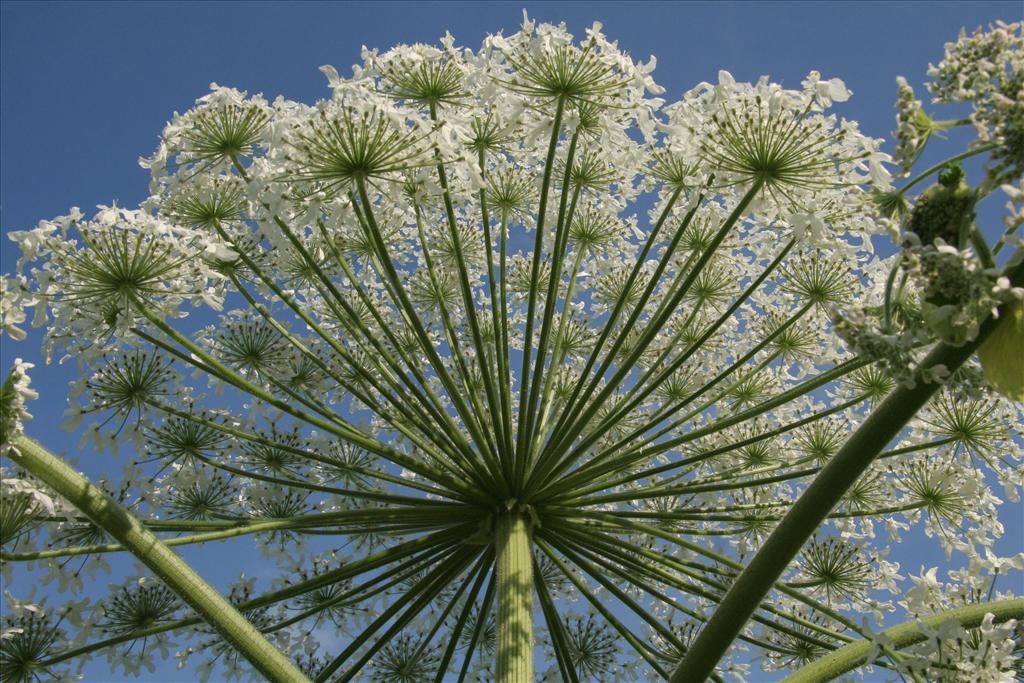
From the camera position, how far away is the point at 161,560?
545cm

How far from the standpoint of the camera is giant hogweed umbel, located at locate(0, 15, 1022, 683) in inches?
299

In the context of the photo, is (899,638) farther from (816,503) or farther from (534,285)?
(534,285)

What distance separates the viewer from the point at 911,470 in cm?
1038

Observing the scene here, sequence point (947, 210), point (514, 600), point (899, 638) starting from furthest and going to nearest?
point (514, 600) < point (899, 638) < point (947, 210)

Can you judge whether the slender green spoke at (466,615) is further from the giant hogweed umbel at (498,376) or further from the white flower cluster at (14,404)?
the white flower cluster at (14,404)

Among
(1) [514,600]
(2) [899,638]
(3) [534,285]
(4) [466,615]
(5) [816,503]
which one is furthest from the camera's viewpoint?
(4) [466,615]

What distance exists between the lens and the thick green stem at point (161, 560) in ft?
17.7

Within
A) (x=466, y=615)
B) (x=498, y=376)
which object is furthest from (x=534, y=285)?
(x=466, y=615)

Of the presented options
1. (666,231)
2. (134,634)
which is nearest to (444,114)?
(666,231)

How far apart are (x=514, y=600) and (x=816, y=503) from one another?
3.46 m

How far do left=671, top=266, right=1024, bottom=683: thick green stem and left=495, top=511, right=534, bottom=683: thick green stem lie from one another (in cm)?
212

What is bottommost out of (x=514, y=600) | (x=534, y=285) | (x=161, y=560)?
(x=161, y=560)

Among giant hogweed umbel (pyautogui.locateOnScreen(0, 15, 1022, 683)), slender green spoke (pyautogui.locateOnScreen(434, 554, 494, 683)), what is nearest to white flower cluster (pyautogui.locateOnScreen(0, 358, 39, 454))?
giant hogweed umbel (pyautogui.locateOnScreen(0, 15, 1022, 683))

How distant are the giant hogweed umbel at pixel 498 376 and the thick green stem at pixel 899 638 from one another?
41 millimetres
